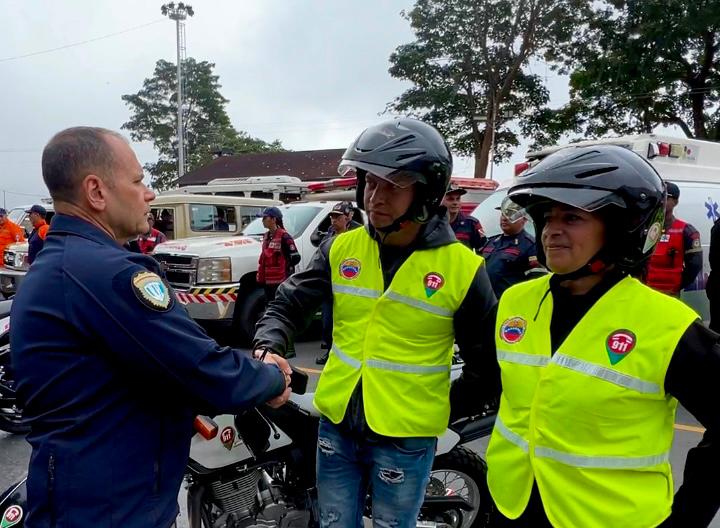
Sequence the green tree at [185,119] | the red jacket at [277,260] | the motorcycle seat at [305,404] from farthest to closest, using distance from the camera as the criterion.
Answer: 1. the green tree at [185,119]
2. the red jacket at [277,260]
3. the motorcycle seat at [305,404]

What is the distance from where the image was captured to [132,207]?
62.2 inches

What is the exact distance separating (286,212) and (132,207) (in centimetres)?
731

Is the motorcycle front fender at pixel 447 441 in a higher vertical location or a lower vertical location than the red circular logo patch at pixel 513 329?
lower

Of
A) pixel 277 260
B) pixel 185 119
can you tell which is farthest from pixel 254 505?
pixel 185 119

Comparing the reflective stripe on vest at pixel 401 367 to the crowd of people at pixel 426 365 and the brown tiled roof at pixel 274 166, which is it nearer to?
the crowd of people at pixel 426 365

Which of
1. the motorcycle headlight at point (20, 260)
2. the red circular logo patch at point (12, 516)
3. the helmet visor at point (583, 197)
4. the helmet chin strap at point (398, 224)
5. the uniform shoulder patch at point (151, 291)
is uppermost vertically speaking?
the helmet visor at point (583, 197)

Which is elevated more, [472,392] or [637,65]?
[637,65]

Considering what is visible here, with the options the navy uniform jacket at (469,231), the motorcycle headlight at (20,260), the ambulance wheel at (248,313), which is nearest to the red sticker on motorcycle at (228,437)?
the navy uniform jacket at (469,231)

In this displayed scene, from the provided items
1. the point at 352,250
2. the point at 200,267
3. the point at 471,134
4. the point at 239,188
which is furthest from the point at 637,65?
the point at 352,250

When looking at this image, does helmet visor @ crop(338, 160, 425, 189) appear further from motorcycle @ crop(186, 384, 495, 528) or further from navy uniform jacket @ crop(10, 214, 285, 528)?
motorcycle @ crop(186, 384, 495, 528)

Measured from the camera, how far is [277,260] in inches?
285

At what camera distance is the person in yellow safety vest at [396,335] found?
194 centimetres

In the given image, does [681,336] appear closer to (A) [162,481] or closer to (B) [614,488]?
(B) [614,488]

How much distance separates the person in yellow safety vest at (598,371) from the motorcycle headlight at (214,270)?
237 inches
